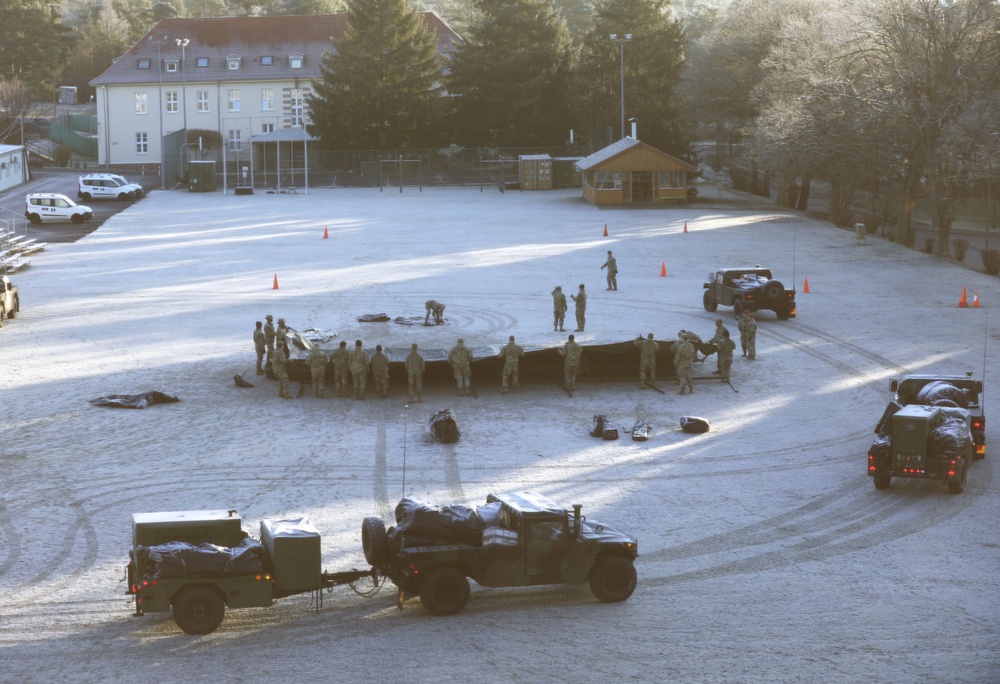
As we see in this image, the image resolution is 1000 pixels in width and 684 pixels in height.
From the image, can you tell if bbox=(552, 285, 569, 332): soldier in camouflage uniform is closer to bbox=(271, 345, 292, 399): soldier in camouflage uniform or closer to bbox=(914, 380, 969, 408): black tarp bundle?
bbox=(271, 345, 292, 399): soldier in camouflage uniform

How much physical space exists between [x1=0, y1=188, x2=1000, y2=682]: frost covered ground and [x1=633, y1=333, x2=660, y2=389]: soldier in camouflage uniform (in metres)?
0.45

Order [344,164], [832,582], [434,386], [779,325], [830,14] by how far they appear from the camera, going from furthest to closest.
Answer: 1. [344,164]
2. [830,14]
3. [779,325]
4. [434,386]
5. [832,582]

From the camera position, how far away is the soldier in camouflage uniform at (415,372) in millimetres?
26453

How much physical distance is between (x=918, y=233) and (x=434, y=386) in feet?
140

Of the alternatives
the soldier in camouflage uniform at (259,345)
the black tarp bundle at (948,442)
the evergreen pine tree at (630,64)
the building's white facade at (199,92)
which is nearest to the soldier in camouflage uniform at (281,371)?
the soldier in camouflage uniform at (259,345)

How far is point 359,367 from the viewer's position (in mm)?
26672

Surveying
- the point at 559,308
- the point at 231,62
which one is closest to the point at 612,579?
the point at 559,308

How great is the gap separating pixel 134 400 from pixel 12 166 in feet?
179

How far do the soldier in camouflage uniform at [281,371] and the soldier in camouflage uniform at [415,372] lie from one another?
8.89ft

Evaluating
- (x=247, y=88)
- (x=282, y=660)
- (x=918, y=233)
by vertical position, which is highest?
(x=247, y=88)

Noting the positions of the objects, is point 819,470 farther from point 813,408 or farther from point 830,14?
point 830,14

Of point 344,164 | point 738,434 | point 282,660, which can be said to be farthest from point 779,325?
point 344,164

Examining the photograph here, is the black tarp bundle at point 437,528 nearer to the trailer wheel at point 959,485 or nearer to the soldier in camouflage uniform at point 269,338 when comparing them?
the trailer wheel at point 959,485

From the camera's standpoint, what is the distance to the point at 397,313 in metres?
35.8
